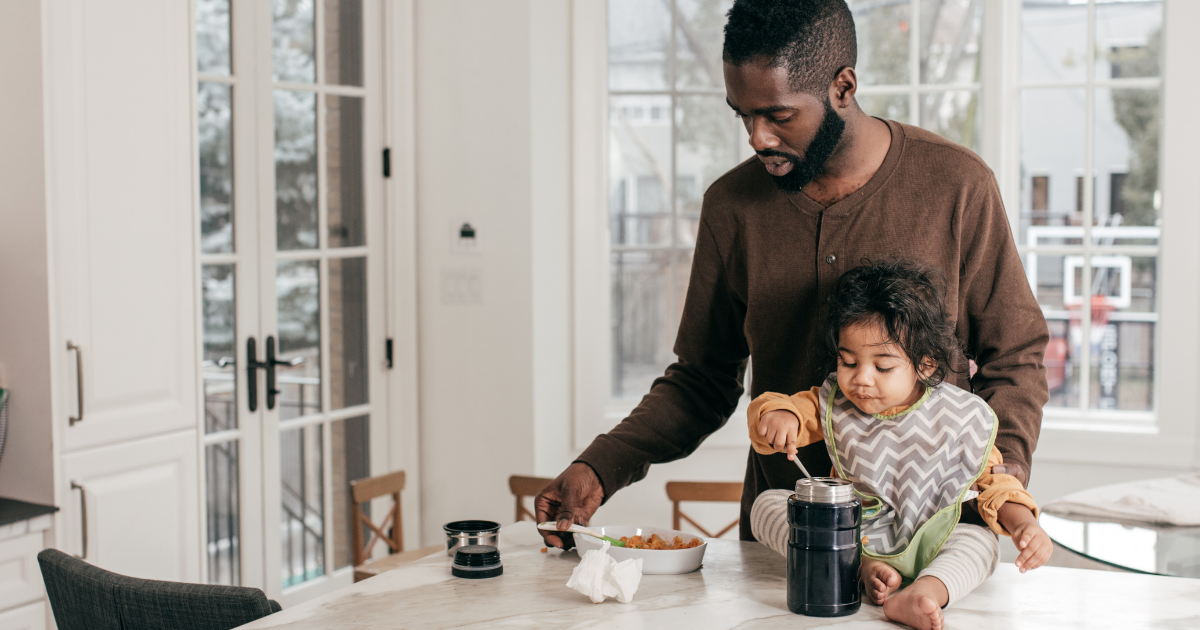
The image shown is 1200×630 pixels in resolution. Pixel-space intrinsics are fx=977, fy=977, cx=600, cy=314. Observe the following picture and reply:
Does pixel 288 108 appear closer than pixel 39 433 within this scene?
No

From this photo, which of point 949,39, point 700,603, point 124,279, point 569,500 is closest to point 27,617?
point 124,279

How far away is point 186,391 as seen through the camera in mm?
2404

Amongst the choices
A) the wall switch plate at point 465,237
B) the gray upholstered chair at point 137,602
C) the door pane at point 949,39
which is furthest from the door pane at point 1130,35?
the gray upholstered chair at point 137,602

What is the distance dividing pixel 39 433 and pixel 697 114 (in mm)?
2332

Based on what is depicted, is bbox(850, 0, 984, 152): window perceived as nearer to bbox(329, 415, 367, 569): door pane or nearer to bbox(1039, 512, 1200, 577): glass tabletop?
bbox(1039, 512, 1200, 577): glass tabletop

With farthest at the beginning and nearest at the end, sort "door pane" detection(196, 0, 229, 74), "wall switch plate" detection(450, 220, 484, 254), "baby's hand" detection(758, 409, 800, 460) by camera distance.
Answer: "wall switch plate" detection(450, 220, 484, 254) < "door pane" detection(196, 0, 229, 74) < "baby's hand" detection(758, 409, 800, 460)

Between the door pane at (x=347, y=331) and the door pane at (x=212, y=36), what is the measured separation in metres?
0.72

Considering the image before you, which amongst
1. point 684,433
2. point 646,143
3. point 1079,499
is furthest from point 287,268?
point 1079,499

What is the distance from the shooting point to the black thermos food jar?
1081mm

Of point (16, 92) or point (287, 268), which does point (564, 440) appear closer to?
point (287, 268)

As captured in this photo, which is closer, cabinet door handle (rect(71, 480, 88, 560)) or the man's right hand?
the man's right hand

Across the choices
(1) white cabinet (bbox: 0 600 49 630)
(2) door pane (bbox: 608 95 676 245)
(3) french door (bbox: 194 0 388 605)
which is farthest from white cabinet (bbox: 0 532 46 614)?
(2) door pane (bbox: 608 95 676 245)

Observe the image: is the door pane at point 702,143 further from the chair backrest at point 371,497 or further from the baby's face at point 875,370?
the baby's face at point 875,370

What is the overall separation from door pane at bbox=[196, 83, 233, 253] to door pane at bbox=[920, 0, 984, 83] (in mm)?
2336
